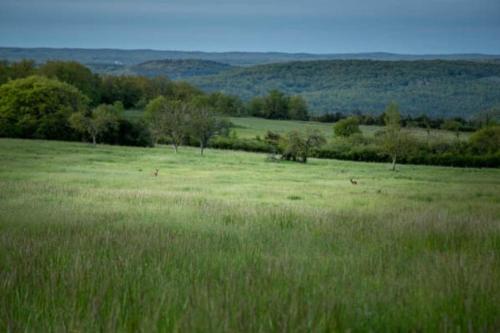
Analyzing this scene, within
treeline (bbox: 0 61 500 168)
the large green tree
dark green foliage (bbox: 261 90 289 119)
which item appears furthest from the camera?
dark green foliage (bbox: 261 90 289 119)

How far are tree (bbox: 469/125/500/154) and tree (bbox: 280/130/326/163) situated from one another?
64.3ft

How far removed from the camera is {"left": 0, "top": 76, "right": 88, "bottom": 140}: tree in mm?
77062

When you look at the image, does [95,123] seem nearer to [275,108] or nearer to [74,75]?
[74,75]

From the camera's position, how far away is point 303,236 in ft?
31.2

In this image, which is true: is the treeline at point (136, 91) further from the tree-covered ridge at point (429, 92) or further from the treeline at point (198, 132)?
the treeline at point (198, 132)

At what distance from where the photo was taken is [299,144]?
214ft

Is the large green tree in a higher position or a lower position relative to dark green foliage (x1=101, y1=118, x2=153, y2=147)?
higher

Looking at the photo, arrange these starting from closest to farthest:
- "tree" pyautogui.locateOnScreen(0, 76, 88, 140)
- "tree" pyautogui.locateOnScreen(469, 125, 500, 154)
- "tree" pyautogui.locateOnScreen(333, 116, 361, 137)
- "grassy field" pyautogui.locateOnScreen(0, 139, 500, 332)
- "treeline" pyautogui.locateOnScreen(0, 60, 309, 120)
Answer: "grassy field" pyautogui.locateOnScreen(0, 139, 500, 332), "tree" pyautogui.locateOnScreen(469, 125, 500, 154), "tree" pyautogui.locateOnScreen(0, 76, 88, 140), "tree" pyautogui.locateOnScreen(333, 116, 361, 137), "treeline" pyautogui.locateOnScreen(0, 60, 309, 120)

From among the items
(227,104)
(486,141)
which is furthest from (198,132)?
(227,104)

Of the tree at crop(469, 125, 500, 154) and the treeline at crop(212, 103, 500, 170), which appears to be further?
the tree at crop(469, 125, 500, 154)

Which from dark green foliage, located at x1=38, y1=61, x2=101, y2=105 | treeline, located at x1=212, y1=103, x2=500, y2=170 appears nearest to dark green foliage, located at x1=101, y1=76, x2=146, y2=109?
dark green foliage, located at x1=38, y1=61, x2=101, y2=105

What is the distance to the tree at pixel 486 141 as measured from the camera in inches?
2771

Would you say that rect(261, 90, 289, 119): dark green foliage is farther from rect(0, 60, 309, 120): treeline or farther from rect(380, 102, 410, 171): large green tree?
rect(380, 102, 410, 171): large green tree

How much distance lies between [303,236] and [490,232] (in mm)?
3273
